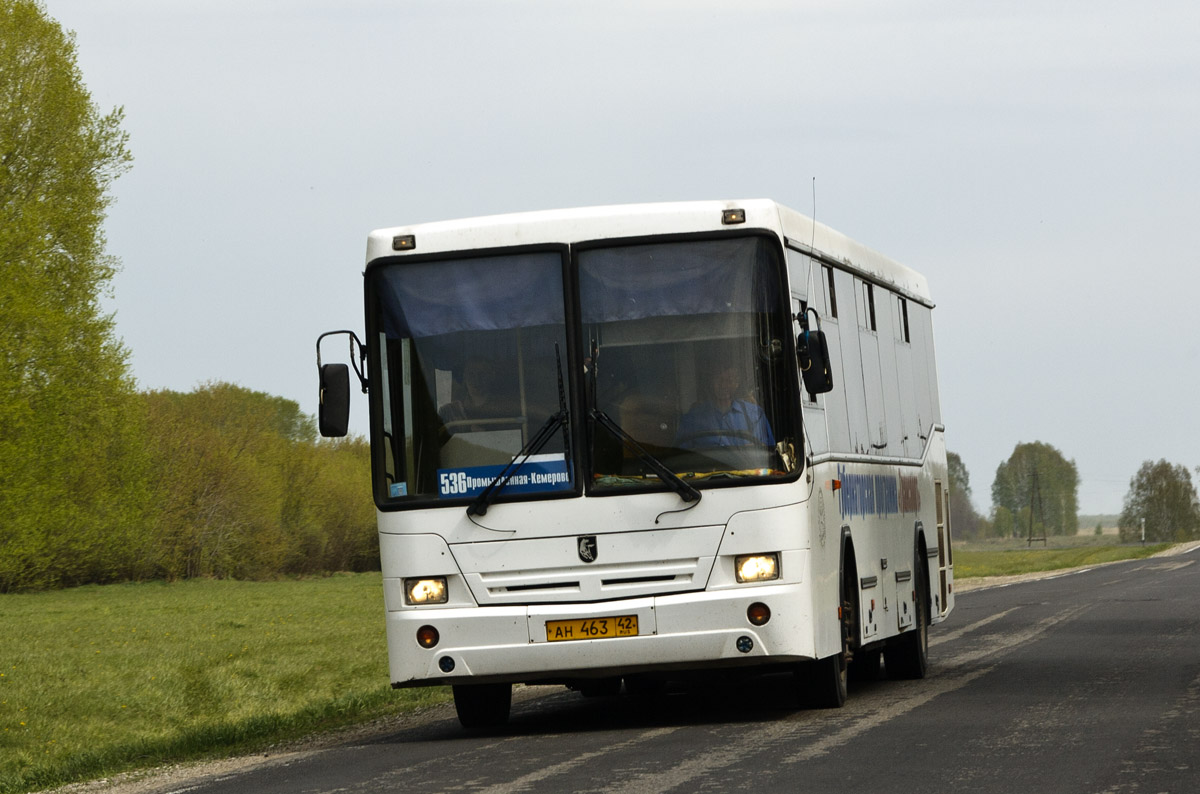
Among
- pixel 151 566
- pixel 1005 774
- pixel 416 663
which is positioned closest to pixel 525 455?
pixel 416 663

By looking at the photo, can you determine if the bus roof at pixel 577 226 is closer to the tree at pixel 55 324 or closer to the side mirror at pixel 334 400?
the side mirror at pixel 334 400

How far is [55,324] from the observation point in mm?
31875

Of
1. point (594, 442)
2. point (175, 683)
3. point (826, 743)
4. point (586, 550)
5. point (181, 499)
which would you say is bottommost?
point (175, 683)

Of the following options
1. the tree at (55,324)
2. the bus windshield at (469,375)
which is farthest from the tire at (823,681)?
the tree at (55,324)

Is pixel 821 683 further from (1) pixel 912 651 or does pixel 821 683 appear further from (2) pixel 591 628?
(1) pixel 912 651

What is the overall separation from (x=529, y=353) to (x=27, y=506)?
2169 centimetres

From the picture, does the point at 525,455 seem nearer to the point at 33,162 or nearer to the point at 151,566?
the point at 33,162

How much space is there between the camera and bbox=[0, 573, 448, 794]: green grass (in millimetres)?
14039

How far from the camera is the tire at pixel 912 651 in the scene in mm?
15938

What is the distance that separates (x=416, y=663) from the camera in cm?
1152

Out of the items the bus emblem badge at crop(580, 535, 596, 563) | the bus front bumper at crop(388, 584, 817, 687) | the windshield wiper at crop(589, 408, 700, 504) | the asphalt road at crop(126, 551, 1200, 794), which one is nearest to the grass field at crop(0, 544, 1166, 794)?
the asphalt road at crop(126, 551, 1200, 794)

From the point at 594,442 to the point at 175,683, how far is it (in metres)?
12.9

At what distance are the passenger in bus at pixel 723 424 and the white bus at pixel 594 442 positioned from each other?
1 cm

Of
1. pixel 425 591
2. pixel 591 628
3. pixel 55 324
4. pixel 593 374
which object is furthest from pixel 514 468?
pixel 55 324
